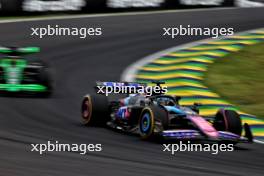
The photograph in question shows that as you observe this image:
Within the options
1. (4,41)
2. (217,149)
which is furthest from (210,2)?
(217,149)

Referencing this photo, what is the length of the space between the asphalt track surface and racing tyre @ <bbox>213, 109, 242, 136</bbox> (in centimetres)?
28

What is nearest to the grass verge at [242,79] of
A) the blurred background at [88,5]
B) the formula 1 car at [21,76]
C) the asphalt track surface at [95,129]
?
the asphalt track surface at [95,129]

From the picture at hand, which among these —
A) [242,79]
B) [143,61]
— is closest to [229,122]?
[242,79]

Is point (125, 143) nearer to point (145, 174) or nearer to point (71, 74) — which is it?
point (145, 174)

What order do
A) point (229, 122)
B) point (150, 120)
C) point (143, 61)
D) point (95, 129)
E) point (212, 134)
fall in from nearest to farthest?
point (212, 134), point (150, 120), point (229, 122), point (95, 129), point (143, 61)

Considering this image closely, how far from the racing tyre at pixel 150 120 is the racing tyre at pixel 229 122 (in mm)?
991

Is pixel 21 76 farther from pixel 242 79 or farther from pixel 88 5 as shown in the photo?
pixel 88 5

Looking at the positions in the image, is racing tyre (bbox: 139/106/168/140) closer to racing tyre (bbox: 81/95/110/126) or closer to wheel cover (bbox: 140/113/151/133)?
wheel cover (bbox: 140/113/151/133)

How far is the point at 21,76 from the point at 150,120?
4.90 metres

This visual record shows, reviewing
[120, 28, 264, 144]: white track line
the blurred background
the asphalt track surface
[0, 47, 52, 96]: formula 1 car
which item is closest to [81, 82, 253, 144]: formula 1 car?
the asphalt track surface

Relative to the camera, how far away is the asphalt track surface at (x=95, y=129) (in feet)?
26.7

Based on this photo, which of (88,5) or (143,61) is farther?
(88,5)

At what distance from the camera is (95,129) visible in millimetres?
11367

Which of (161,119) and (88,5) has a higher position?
(88,5)
